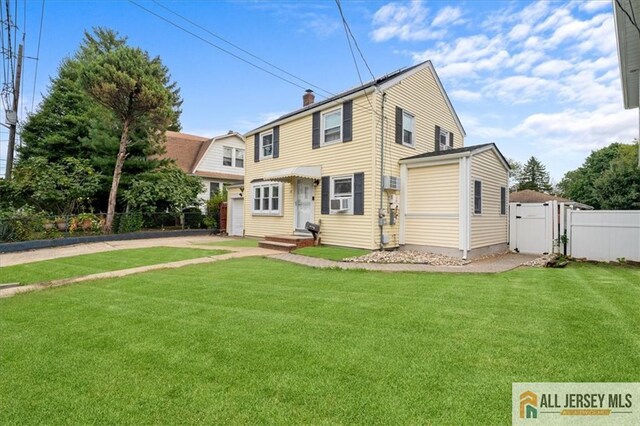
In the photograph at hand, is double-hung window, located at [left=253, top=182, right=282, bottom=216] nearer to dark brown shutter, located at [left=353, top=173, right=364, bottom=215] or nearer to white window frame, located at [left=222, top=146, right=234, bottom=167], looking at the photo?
dark brown shutter, located at [left=353, top=173, right=364, bottom=215]

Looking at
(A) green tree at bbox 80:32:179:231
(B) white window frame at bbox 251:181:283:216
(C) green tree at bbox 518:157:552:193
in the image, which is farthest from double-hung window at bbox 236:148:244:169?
(C) green tree at bbox 518:157:552:193

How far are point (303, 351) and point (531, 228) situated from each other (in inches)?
437

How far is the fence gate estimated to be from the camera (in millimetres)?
10859

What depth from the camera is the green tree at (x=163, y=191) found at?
1689cm

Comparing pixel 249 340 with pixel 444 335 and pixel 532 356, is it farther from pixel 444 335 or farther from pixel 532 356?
pixel 532 356

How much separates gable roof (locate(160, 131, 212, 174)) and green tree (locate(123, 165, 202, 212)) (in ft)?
13.8

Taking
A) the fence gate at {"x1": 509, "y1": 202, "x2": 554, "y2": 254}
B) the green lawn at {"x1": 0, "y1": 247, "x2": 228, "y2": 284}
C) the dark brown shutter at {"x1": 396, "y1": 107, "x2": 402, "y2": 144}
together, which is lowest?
the green lawn at {"x1": 0, "y1": 247, "x2": 228, "y2": 284}

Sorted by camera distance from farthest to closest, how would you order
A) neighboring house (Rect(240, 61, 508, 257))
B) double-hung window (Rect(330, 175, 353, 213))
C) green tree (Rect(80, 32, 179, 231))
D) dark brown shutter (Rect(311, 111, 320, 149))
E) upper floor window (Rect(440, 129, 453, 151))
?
upper floor window (Rect(440, 129, 453, 151)) < green tree (Rect(80, 32, 179, 231)) < dark brown shutter (Rect(311, 111, 320, 149)) < double-hung window (Rect(330, 175, 353, 213)) < neighboring house (Rect(240, 61, 508, 257))

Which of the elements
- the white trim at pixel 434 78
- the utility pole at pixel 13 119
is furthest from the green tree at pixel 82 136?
the white trim at pixel 434 78

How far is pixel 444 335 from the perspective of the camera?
3.56m

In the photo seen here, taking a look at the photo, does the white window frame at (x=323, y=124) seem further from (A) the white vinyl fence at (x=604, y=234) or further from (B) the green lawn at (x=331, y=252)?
(A) the white vinyl fence at (x=604, y=234)

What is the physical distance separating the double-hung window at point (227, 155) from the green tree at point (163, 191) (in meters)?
5.24

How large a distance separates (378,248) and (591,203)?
28005 mm

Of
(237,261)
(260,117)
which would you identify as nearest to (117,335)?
(237,261)
